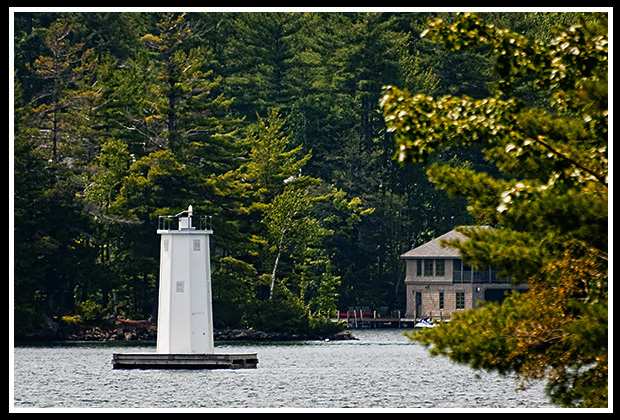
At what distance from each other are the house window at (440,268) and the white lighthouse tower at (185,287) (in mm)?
37571

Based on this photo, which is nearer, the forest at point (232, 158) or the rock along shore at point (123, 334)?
the rock along shore at point (123, 334)

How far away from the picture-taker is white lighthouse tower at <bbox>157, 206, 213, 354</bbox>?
140 ft

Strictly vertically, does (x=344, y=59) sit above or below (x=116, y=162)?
above

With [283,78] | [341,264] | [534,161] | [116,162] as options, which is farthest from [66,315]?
[534,161]

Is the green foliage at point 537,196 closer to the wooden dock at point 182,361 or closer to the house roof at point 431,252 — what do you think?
the wooden dock at point 182,361

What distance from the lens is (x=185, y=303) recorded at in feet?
141

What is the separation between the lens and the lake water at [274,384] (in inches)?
1521

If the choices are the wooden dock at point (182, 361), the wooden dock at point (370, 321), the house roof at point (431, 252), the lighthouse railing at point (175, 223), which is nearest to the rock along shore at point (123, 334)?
the lighthouse railing at point (175, 223)

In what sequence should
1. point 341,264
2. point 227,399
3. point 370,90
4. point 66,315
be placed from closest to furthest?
point 227,399, point 66,315, point 341,264, point 370,90

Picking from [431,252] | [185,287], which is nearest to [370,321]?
[431,252]

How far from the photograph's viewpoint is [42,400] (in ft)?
129

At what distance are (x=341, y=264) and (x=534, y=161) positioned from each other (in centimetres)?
6077

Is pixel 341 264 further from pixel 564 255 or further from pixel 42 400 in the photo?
pixel 564 255

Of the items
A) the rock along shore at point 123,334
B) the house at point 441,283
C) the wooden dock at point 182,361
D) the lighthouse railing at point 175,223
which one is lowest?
the wooden dock at point 182,361
